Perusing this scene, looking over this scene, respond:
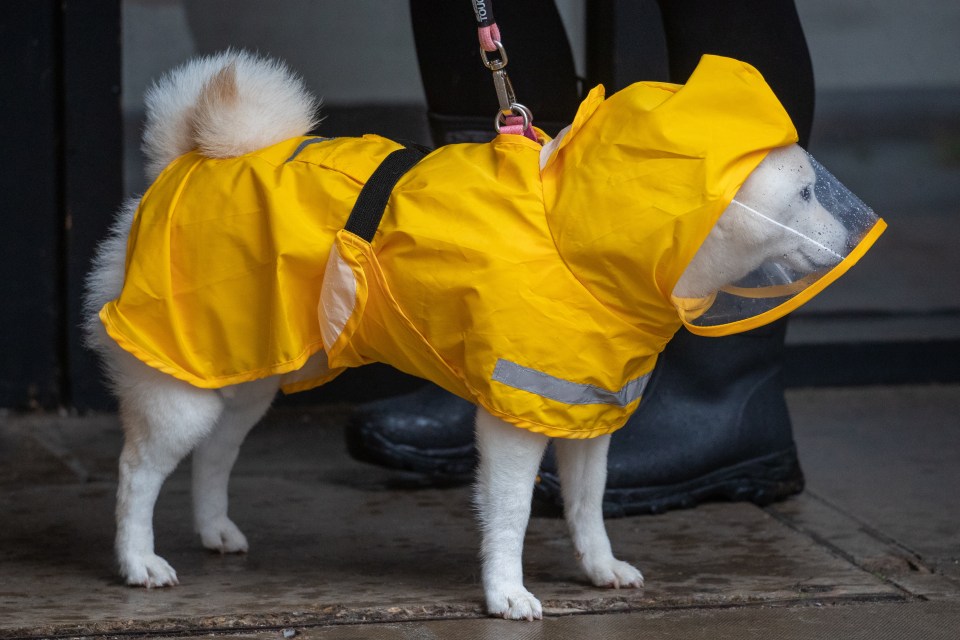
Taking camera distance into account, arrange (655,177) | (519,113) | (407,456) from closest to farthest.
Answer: (655,177) < (519,113) < (407,456)

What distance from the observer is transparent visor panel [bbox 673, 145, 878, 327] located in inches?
75.2

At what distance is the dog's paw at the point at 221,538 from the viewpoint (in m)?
2.42

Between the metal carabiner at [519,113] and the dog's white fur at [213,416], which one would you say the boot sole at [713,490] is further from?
the metal carabiner at [519,113]

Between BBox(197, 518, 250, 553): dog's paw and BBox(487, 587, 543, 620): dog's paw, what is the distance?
0.62 meters

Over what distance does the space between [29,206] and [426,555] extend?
1790 mm

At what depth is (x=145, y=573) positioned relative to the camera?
220 centimetres

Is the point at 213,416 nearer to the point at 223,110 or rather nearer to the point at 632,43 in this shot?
the point at 223,110

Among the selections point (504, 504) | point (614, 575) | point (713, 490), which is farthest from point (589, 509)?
point (713, 490)

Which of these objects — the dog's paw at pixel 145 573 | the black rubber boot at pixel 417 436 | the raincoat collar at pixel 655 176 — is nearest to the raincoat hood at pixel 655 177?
the raincoat collar at pixel 655 176

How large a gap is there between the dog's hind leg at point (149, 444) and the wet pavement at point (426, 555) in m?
0.06

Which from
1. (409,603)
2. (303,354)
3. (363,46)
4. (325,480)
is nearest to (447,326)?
(303,354)

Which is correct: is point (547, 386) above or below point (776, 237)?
below

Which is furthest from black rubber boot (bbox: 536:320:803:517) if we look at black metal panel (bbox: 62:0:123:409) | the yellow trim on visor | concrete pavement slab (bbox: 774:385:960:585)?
black metal panel (bbox: 62:0:123:409)

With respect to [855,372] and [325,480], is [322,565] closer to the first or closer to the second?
[325,480]
